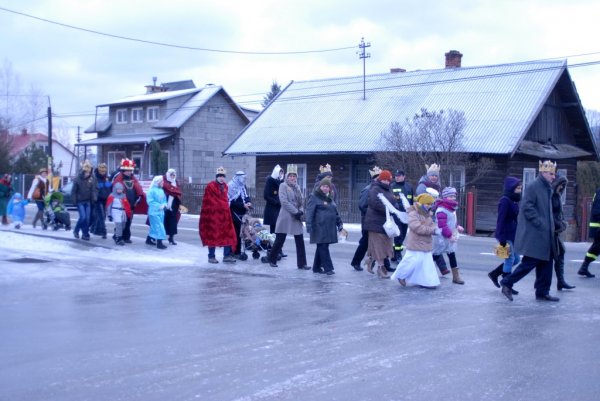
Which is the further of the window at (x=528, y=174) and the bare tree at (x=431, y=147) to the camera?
the window at (x=528, y=174)

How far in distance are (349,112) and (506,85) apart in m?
7.71

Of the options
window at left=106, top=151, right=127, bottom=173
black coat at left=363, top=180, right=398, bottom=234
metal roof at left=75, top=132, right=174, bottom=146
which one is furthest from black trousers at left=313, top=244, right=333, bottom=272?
window at left=106, top=151, right=127, bottom=173

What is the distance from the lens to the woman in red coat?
14.0 metres

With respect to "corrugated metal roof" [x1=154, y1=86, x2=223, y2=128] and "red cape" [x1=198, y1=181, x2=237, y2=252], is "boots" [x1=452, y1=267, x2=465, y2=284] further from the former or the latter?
"corrugated metal roof" [x1=154, y1=86, x2=223, y2=128]

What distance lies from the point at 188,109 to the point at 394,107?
17593 mm

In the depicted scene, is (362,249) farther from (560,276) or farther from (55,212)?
(55,212)

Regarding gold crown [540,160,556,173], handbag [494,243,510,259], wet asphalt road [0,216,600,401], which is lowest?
wet asphalt road [0,216,600,401]

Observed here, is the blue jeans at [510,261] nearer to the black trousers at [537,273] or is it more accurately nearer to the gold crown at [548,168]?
the black trousers at [537,273]

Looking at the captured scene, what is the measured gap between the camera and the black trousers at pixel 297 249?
13.7 metres

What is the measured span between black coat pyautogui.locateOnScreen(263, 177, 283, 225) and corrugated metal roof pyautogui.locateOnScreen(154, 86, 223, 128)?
112 ft

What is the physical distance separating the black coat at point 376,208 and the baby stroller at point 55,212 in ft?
30.0

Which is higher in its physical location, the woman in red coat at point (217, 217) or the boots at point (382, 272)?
the woman in red coat at point (217, 217)

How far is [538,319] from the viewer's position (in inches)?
365

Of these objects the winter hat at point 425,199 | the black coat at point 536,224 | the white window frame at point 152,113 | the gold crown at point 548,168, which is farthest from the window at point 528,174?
the white window frame at point 152,113
